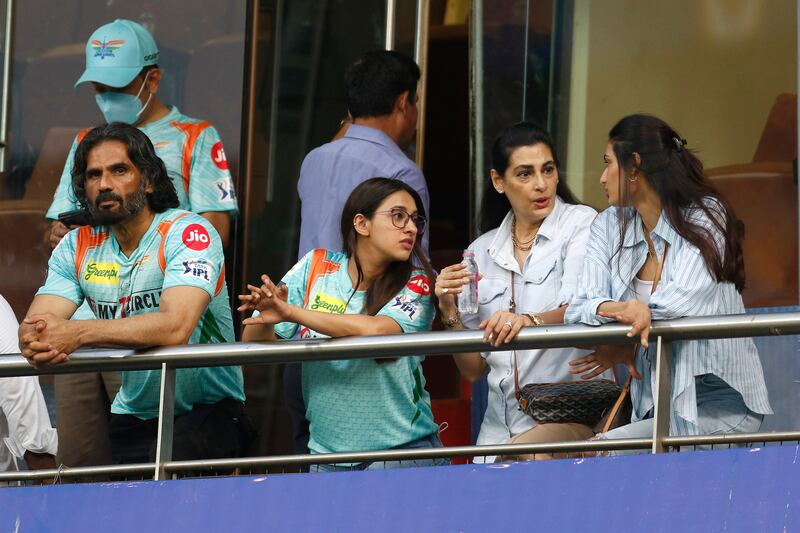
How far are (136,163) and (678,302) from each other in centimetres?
215

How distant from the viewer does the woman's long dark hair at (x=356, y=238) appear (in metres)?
5.75

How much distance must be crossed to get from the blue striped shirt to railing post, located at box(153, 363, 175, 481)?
A: 133cm

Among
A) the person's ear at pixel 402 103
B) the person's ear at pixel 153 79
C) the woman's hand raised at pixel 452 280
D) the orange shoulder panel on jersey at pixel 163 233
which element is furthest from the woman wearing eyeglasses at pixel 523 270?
the person's ear at pixel 153 79

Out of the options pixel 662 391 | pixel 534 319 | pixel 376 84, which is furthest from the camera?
pixel 376 84

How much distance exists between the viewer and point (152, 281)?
591 centimetres

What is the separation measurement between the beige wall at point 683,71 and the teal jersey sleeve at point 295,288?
2.82 m

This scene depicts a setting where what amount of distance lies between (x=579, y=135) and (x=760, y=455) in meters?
3.62

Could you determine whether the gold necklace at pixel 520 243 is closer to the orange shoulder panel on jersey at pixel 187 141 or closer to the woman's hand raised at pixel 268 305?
the woman's hand raised at pixel 268 305

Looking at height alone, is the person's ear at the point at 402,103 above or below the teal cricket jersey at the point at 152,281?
above

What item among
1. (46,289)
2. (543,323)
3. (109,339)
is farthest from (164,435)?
(543,323)

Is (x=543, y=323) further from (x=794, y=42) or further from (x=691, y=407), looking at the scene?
(x=794, y=42)

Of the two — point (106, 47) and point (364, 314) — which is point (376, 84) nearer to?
point (106, 47)

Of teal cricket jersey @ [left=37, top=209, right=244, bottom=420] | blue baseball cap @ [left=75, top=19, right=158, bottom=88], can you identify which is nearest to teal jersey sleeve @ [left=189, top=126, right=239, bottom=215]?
blue baseball cap @ [left=75, top=19, right=158, bottom=88]

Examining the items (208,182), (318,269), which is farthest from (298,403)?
(208,182)
